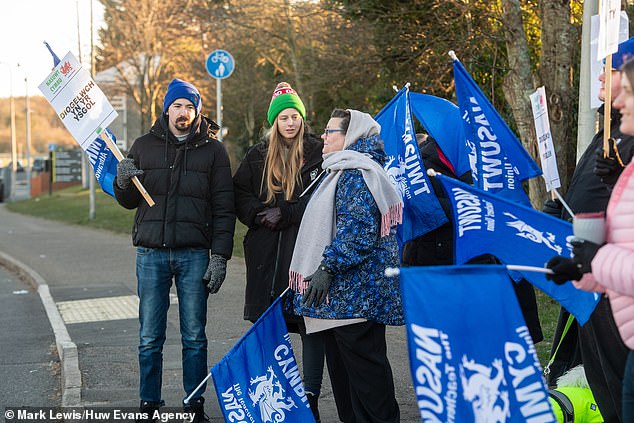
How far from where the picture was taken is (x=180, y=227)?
5.81 metres

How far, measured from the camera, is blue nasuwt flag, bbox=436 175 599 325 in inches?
168

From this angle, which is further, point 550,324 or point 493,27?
point 493,27

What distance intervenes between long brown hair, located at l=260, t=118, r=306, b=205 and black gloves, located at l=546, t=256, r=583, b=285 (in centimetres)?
264

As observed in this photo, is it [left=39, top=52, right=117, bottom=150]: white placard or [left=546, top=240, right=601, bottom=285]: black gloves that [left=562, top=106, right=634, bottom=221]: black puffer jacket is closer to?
[left=546, top=240, right=601, bottom=285]: black gloves

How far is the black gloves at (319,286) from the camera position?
4.90 meters

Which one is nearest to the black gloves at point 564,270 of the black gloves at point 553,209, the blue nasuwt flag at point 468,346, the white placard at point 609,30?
the blue nasuwt flag at point 468,346

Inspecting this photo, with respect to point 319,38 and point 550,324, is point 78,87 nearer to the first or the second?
point 550,324

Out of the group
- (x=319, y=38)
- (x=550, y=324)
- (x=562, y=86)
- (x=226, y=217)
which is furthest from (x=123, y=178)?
(x=319, y=38)

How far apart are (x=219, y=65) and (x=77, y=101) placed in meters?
9.87

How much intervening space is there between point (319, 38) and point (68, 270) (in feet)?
24.8

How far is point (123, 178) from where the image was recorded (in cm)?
575

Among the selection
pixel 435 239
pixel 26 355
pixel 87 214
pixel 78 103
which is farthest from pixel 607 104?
pixel 87 214

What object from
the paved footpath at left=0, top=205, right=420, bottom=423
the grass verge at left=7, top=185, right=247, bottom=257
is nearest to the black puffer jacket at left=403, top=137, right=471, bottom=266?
the paved footpath at left=0, top=205, right=420, bottom=423

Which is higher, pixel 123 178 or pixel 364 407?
pixel 123 178
